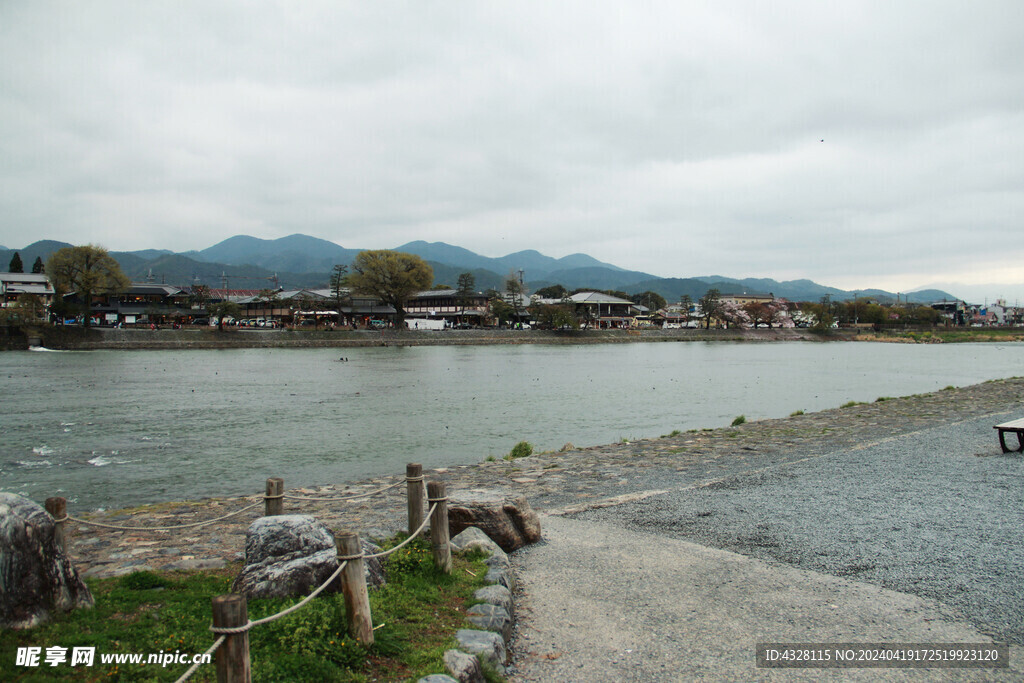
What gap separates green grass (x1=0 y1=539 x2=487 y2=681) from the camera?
11.7ft

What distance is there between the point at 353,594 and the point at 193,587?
1869mm

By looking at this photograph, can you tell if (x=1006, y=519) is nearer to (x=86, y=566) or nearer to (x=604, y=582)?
(x=604, y=582)

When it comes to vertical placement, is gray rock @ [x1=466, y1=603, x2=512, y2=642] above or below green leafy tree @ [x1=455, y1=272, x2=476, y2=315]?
below

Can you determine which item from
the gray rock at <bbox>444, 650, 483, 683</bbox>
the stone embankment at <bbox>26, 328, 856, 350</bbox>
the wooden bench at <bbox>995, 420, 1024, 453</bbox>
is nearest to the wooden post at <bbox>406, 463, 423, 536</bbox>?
the gray rock at <bbox>444, 650, 483, 683</bbox>

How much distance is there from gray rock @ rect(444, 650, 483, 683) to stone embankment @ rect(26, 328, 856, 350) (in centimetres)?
6973

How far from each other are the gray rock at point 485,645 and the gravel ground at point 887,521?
9.60ft

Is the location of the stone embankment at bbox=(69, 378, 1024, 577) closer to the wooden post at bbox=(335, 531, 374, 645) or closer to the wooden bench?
the wooden bench

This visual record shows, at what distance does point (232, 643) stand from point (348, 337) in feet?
252

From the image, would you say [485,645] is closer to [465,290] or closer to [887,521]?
[887,521]

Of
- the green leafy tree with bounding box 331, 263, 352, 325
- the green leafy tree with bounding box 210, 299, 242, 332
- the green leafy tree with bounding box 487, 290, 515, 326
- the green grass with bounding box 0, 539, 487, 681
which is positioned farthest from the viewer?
the green leafy tree with bounding box 487, 290, 515, 326

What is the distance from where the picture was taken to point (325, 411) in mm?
24609

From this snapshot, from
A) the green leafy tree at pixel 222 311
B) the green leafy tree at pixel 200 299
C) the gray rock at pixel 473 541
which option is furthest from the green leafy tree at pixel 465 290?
the gray rock at pixel 473 541

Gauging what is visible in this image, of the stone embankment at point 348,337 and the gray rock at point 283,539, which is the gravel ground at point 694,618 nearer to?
the gray rock at point 283,539

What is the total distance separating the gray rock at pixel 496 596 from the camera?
479 cm
